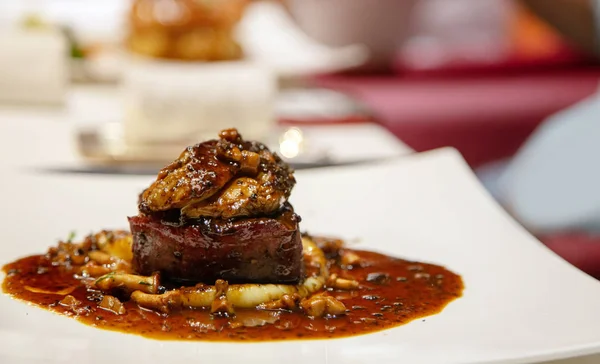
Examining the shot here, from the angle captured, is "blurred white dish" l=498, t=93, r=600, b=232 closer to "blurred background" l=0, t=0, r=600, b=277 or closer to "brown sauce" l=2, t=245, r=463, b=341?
"blurred background" l=0, t=0, r=600, b=277

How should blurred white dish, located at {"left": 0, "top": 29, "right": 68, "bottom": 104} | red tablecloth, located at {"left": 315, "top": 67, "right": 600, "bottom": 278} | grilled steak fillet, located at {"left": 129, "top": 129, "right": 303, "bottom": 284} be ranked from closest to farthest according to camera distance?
grilled steak fillet, located at {"left": 129, "top": 129, "right": 303, "bottom": 284} → blurred white dish, located at {"left": 0, "top": 29, "right": 68, "bottom": 104} → red tablecloth, located at {"left": 315, "top": 67, "right": 600, "bottom": 278}

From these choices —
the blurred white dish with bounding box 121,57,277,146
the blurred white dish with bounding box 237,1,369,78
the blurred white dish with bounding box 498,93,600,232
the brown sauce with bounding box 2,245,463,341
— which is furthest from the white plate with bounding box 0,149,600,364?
the blurred white dish with bounding box 237,1,369,78

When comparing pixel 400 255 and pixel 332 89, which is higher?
pixel 332 89

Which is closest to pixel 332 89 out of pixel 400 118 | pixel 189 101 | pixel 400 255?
pixel 400 118

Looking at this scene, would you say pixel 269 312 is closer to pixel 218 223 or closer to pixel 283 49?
pixel 218 223

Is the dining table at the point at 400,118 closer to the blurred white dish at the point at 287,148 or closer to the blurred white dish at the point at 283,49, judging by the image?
the blurred white dish at the point at 287,148

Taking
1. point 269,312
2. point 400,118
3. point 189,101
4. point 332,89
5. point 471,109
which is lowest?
point 269,312

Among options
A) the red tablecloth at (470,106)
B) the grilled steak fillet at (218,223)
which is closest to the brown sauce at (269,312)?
the grilled steak fillet at (218,223)
